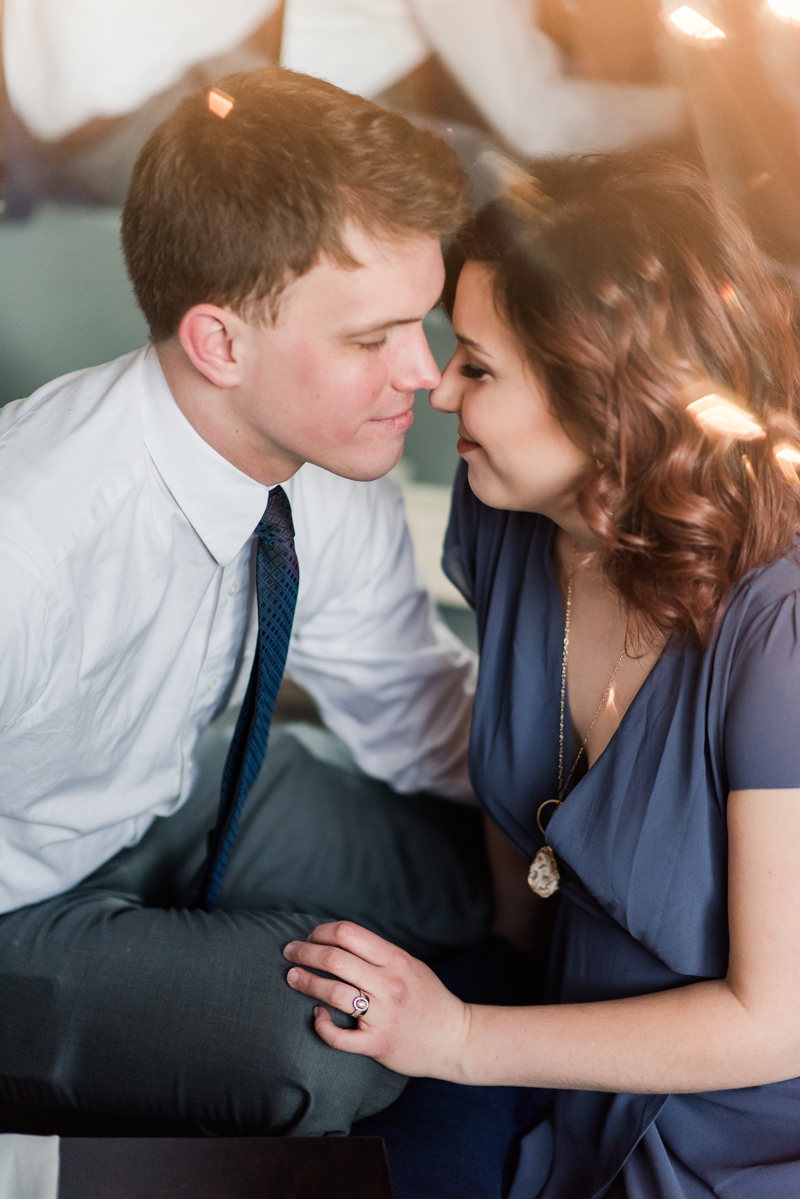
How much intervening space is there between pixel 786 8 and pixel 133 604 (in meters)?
0.75

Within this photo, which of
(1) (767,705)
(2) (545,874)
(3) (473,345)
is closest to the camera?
(1) (767,705)

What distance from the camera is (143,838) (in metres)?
1.10

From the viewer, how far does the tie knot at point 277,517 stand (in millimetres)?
943

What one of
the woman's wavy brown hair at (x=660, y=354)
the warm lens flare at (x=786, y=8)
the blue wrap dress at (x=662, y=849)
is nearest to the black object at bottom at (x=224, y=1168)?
the blue wrap dress at (x=662, y=849)

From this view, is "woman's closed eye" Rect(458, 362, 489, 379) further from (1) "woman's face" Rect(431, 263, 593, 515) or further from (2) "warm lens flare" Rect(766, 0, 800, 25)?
(2) "warm lens flare" Rect(766, 0, 800, 25)

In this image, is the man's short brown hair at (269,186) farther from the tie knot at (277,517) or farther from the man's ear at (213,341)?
the tie knot at (277,517)

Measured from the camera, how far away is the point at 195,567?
913mm

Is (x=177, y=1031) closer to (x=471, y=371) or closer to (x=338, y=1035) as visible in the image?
(x=338, y=1035)

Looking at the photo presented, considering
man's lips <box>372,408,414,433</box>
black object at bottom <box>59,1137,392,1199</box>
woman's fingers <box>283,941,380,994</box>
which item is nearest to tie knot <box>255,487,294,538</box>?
man's lips <box>372,408,414,433</box>

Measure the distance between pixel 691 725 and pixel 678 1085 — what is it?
29 centimetres

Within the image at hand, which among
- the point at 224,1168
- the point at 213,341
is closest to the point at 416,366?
the point at 213,341

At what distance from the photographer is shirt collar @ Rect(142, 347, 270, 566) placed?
0.85 metres

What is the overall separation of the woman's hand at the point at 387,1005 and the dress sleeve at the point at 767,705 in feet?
1.02

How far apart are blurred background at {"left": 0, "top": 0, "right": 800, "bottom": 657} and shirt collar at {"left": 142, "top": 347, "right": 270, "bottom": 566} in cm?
18
